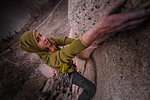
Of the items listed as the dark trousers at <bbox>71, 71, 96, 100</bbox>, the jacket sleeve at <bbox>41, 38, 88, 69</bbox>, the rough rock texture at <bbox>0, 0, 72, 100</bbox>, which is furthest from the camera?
the rough rock texture at <bbox>0, 0, 72, 100</bbox>

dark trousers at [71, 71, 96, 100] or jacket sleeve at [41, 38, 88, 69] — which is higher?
jacket sleeve at [41, 38, 88, 69]

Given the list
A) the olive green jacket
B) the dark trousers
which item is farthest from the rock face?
the dark trousers

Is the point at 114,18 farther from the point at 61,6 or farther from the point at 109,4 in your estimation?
the point at 61,6

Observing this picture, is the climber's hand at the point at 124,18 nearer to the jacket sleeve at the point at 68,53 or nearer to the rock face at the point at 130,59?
the rock face at the point at 130,59

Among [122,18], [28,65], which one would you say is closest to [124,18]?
[122,18]

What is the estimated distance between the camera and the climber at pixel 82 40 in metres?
0.33

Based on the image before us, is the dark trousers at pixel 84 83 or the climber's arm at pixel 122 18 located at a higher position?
the climber's arm at pixel 122 18

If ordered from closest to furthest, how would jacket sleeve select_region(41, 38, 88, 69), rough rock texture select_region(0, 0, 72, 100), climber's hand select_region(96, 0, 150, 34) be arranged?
climber's hand select_region(96, 0, 150, 34) → jacket sleeve select_region(41, 38, 88, 69) → rough rock texture select_region(0, 0, 72, 100)

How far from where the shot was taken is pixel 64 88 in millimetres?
2537

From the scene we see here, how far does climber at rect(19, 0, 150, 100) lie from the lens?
33 cm

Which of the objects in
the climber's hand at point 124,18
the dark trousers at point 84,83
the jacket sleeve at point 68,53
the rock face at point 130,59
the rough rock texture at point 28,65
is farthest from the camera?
the rough rock texture at point 28,65

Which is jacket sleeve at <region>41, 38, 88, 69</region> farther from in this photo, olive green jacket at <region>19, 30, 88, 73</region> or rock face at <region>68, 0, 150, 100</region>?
rock face at <region>68, 0, 150, 100</region>

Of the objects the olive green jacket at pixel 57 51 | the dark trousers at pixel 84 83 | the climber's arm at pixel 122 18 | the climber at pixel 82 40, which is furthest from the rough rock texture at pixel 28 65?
the climber's arm at pixel 122 18

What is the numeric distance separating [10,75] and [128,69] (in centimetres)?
567
